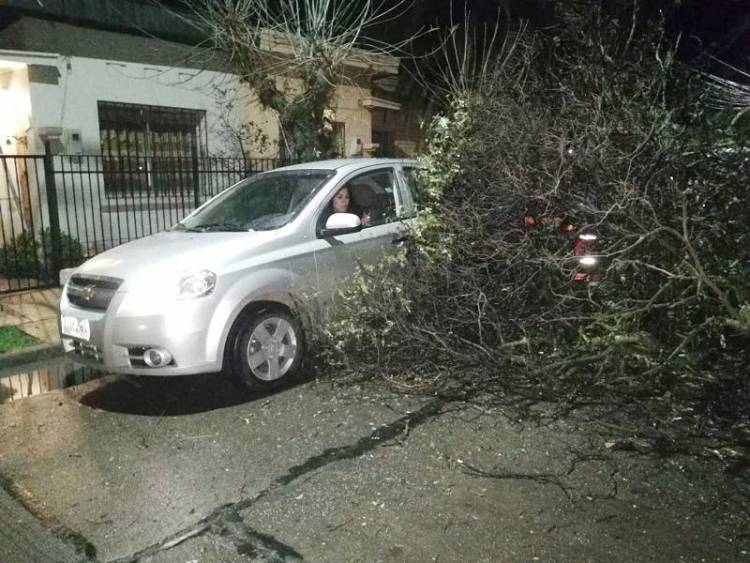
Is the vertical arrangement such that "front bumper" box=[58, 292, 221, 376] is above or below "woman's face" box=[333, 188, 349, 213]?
below

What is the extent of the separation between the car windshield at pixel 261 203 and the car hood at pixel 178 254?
0.87 feet

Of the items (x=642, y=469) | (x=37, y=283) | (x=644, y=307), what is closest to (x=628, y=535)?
(x=642, y=469)

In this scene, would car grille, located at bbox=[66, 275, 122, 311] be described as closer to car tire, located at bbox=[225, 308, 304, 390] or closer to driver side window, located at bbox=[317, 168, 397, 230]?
car tire, located at bbox=[225, 308, 304, 390]

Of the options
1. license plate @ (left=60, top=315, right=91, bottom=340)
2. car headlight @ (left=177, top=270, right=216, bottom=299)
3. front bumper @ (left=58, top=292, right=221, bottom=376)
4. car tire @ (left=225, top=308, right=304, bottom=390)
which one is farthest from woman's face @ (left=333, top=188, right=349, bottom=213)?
license plate @ (left=60, top=315, right=91, bottom=340)

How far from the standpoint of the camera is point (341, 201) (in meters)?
5.86

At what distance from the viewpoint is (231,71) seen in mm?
12859

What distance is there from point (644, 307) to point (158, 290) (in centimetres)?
336

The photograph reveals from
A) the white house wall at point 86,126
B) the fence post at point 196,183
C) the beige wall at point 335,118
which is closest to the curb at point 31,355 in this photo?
the white house wall at point 86,126

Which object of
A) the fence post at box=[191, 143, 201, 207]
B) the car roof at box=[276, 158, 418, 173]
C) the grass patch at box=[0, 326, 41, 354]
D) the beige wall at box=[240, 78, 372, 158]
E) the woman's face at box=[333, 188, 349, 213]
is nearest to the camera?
the woman's face at box=[333, 188, 349, 213]

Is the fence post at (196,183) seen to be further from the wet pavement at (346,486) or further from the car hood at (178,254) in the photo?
the wet pavement at (346,486)

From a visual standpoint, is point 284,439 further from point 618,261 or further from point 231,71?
point 231,71

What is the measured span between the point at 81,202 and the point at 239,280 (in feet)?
23.4

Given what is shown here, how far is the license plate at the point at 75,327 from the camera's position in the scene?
489 cm

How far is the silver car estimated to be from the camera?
468 cm
